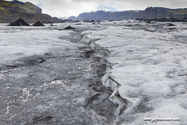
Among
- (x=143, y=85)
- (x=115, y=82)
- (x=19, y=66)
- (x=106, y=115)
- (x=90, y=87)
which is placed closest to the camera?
(x=106, y=115)

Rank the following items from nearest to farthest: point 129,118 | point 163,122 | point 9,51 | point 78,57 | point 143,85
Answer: point 163,122
point 129,118
point 143,85
point 9,51
point 78,57

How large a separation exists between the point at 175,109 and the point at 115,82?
1.25m

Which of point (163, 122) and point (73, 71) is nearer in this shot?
point (163, 122)

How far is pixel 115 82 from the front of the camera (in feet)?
8.66

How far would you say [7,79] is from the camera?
3.00 m

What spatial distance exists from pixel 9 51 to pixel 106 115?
471 cm

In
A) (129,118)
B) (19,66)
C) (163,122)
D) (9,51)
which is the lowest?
(129,118)

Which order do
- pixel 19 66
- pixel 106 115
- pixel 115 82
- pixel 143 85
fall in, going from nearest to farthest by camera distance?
pixel 106 115 → pixel 143 85 → pixel 115 82 → pixel 19 66

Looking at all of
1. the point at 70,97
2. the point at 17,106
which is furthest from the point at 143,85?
the point at 17,106

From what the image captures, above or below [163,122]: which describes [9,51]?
above

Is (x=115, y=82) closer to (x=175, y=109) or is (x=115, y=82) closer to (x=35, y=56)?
(x=175, y=109)

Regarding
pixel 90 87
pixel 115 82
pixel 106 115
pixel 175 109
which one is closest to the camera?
pixel 175 109

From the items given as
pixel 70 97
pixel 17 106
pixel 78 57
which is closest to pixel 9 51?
pixel 78 57

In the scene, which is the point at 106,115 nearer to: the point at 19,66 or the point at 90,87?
the point at 90,87
